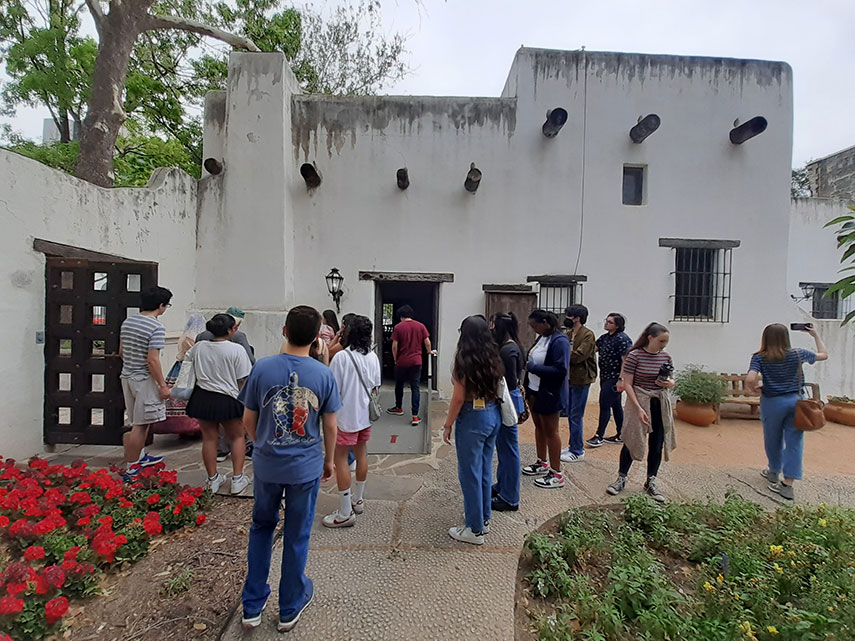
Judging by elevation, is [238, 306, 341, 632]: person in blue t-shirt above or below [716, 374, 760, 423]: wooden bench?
above

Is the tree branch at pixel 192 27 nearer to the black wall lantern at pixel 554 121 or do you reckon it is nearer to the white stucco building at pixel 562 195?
the white stucco building at pixel 562 195

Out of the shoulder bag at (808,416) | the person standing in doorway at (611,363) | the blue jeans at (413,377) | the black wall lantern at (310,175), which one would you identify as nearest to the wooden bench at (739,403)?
the person standing in doorway at (611,363)

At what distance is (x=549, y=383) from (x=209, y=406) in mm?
3024

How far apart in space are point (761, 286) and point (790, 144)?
2.83 meters

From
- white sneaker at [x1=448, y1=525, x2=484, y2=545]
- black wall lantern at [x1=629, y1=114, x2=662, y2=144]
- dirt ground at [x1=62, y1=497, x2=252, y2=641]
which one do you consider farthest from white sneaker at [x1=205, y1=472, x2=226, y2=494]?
black wall lantern at [x1=629, y1=114, x2=662, y2=144]

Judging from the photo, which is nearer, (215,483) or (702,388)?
(215,483)

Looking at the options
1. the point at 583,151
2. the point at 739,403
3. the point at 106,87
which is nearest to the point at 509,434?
the point at 739,403

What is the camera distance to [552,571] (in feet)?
8.63

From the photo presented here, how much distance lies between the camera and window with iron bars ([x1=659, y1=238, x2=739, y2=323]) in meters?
7.64

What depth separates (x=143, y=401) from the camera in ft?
12.0

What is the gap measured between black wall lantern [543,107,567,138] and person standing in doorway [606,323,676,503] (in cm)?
510

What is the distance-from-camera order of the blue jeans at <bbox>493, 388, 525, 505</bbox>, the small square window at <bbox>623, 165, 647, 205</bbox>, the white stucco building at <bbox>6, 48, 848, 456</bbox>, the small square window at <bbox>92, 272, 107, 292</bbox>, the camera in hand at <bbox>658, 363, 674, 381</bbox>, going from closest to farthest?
the blue jeans at <bbox>493, 388, 525, 505</bbox> < the camera in hand at <bbox>658, 363, 674, 381</bbox> < the small square window at <bbox>92, 272, 107, 292</bbox> < the white stucco building at <bbox>6, 48, 848, 456</bbox> < the small square window at <bbox>623, 165, 647, 205</bbox>

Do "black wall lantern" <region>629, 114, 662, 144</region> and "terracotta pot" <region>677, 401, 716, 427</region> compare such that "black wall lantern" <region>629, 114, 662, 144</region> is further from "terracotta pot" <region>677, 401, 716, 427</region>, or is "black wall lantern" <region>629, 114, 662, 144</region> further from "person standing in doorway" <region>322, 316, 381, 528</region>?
"person standing in doorway" <region>322, 316, 381, 528</region>

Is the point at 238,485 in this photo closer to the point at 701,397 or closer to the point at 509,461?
the point at 509,461
